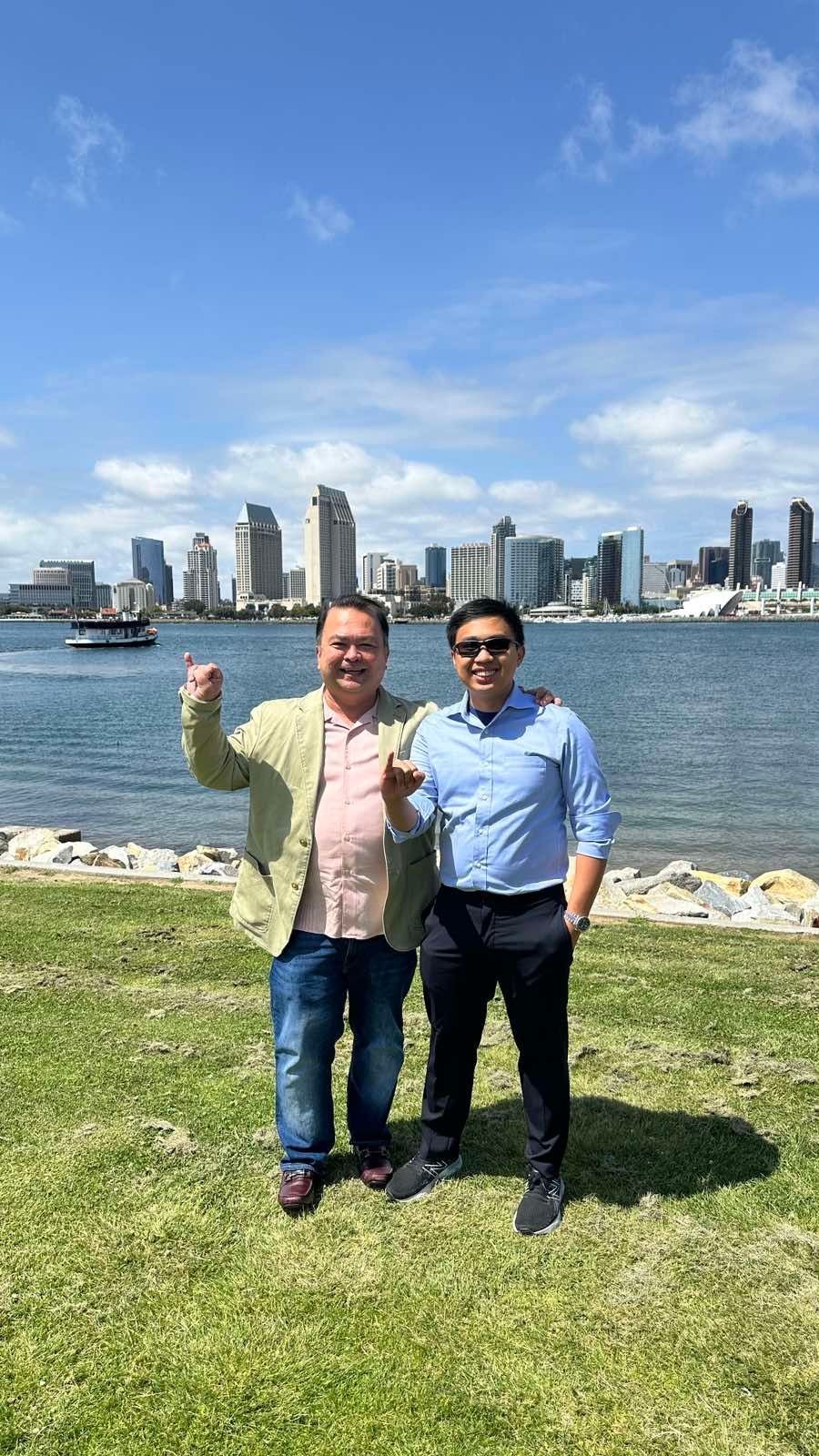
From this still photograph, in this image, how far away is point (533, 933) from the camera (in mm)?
3420

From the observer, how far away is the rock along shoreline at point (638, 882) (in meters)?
8.22

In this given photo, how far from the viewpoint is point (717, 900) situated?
1048 centimetres

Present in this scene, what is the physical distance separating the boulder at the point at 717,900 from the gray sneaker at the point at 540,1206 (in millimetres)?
6847

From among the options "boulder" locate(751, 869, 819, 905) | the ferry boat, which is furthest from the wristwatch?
the ferry boat

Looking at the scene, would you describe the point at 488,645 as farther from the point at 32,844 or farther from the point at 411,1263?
the point at 32,844


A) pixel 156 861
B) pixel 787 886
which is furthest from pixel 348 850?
pixel 787 886

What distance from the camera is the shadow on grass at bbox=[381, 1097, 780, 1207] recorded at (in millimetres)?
3859

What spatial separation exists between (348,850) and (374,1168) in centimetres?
136

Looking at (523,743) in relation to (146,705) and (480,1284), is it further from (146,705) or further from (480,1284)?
(146,705)

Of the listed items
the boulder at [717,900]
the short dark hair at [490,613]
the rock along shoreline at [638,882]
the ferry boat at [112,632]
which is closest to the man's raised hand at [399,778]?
the short dark hair at [490,613]

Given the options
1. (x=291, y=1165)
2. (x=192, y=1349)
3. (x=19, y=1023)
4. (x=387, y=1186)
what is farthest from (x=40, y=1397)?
(x=19, y=1023)

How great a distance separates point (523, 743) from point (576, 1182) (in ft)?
6.11

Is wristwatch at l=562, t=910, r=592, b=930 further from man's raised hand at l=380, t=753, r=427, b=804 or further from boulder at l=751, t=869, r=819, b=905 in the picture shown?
boulder at l=751, t=869, r=819, b=905

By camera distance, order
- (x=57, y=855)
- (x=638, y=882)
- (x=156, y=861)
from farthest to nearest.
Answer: (x=156, y=861)
(x=57, y=855)
(x=638, y=882)
